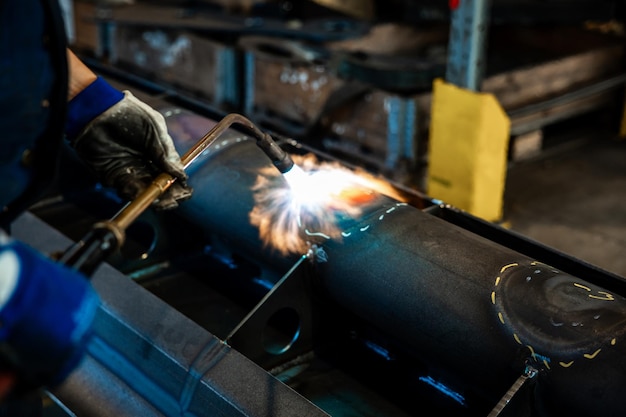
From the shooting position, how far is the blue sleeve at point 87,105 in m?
1.94

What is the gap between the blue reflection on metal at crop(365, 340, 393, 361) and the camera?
2346 millimetres

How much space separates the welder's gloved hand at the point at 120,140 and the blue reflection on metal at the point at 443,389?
0.93 m

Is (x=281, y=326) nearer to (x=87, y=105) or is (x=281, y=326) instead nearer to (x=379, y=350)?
(x=379, y=350)

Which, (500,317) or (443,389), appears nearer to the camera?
(500,317)

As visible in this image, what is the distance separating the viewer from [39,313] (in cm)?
119

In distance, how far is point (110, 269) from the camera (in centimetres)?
246

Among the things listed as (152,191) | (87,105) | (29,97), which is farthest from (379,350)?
(29,97)

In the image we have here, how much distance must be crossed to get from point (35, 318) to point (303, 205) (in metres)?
1.25

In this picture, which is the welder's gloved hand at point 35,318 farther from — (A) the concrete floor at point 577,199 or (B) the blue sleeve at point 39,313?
(A) the concrete floor at point 577,199

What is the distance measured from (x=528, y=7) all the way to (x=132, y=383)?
4.41m

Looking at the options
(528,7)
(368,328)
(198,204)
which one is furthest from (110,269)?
(528,7)

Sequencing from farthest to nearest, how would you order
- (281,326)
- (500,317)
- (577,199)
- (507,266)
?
(577,199), (281,326), (507,266), (500,317)

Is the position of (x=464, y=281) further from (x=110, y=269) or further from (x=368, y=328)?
(x=110, y=269)

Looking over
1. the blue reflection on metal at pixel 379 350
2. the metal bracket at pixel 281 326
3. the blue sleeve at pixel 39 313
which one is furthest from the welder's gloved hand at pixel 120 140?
the blue reflection on metal at pixel 379 350
